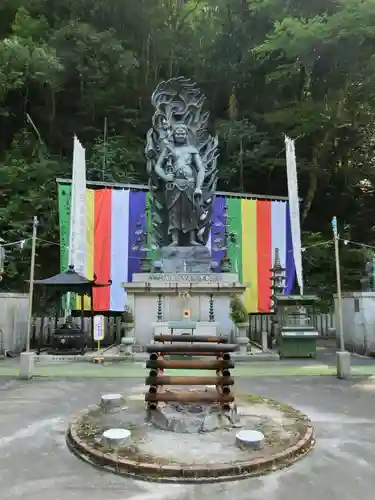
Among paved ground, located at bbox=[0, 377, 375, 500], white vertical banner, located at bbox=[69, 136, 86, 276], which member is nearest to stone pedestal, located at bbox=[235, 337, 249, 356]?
paved ground, located at bbox=[0, 377, 375, 500]

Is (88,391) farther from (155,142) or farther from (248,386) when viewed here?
(155,142)

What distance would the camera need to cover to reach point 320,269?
23062 millimetres

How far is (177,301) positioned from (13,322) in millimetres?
5204

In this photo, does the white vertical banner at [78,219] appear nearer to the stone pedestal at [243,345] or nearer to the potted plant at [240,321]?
the potted plant at [240,321]

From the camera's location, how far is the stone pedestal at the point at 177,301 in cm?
1417

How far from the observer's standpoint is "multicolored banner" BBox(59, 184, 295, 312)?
714 inches

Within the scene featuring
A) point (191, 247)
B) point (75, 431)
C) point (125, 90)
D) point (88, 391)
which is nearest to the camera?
point (75, 431)

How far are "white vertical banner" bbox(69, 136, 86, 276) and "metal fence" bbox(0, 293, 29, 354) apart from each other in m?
2.08

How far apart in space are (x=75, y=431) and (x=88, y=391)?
10.1 feet

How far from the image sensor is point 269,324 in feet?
59.0

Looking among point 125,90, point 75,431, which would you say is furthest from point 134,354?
point 125,90

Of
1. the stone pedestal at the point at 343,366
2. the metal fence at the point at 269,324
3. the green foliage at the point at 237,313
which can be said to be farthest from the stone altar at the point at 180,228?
the stone pedestal at the point at 343,366

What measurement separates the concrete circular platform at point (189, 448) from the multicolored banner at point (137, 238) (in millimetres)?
11686

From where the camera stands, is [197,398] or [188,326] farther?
[188,326]
